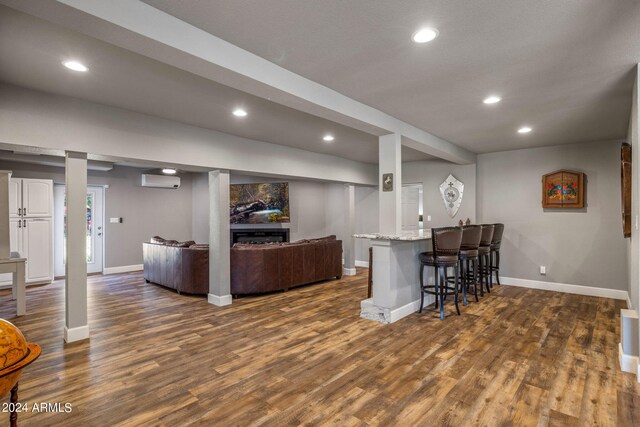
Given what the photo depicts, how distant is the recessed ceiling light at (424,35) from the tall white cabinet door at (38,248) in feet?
23.0

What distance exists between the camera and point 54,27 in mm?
1999

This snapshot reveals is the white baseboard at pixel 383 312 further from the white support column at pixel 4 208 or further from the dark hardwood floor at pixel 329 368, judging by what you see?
the white support column at pixel 4 208

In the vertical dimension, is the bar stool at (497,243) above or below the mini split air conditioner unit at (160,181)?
below

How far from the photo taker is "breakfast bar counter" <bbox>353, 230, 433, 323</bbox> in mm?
3801

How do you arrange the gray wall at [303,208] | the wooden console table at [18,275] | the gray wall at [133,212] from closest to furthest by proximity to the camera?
the wooden console table at [18,275]
the gray wall at [133,212]
the gray wall at [303,208]

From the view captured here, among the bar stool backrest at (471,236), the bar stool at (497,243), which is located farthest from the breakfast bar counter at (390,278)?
the bar stool at (497,243)

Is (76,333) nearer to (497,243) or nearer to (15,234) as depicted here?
(15,234)

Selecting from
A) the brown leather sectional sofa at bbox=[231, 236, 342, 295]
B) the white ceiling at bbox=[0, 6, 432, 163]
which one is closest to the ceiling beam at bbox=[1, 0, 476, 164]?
the white ceiling at bbox=[0, 6, 432, 163]

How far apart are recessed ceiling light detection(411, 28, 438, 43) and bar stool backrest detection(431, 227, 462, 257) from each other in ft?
7.40

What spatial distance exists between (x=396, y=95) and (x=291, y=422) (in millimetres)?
2816

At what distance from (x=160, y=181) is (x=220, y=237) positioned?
393 centimetres

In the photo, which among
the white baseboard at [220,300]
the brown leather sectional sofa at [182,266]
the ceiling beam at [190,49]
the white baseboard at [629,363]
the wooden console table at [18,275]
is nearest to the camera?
the ceiling beam at [190,49]

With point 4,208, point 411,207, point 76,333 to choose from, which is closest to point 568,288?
point 411,207

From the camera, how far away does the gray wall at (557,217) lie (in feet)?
16.3
